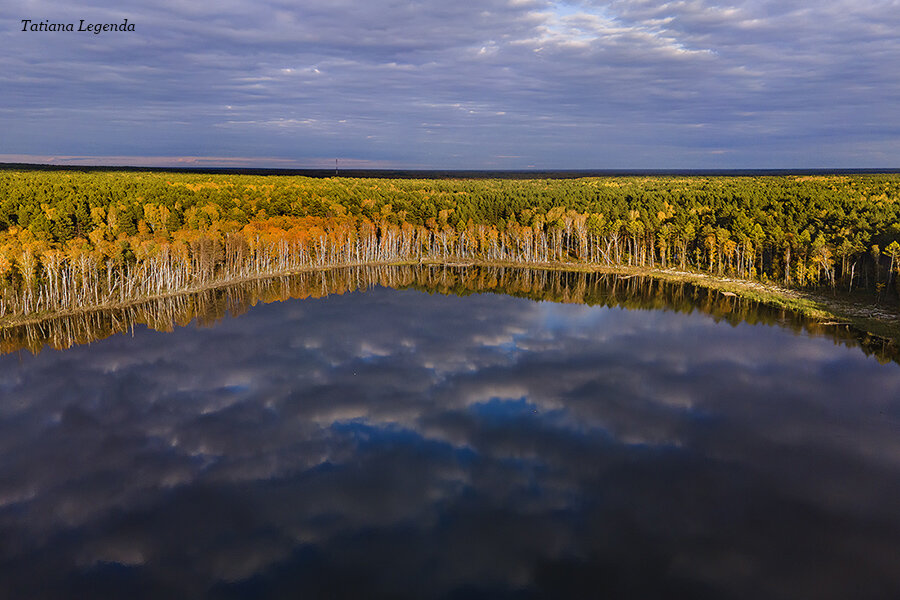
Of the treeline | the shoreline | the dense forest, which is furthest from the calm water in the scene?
the dense forest

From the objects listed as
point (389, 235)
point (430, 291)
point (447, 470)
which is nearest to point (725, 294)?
point (430, 291)

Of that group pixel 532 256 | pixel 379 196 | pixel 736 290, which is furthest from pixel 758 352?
Result: pixel 379 196

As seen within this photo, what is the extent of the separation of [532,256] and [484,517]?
84363 millimetres

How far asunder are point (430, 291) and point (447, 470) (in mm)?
50202

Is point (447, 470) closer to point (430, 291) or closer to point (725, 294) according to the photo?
point (430, 291)

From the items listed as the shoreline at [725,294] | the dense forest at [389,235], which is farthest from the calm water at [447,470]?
the dense forest at [389,235]

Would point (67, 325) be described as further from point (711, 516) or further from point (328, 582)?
point (711, 516)

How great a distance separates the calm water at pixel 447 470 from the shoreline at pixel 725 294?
9.59 metres

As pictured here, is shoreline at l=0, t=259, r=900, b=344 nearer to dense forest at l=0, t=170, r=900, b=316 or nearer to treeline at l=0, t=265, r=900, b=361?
treeline at l=0, t=265, r=900, b=361

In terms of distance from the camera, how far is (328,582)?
2200cm

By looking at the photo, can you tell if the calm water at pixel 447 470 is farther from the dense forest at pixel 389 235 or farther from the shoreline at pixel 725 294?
the dense forest at pixel 389 235

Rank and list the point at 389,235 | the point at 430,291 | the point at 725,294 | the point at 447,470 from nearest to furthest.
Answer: the point at 447,470 → the point at 725,294 → the point at 430,291 → the point at 389,235

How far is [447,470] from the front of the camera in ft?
99.2

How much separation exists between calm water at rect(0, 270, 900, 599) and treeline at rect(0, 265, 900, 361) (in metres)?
4.62
